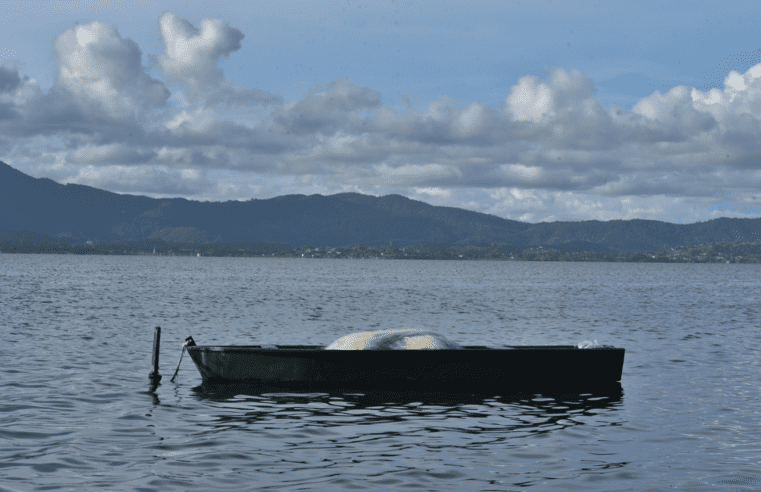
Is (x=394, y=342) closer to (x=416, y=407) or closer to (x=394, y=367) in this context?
(x=394, y=367)

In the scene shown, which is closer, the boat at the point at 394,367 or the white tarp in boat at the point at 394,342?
the boat at the point at 394,367

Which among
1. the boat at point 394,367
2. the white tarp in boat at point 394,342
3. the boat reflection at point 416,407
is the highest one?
the white tarp in boat at point 394,342

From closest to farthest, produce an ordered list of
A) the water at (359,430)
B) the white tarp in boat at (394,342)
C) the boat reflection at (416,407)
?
the water at (359,430) < the boat reflection at (416,407) < the white tarp in boat at (394,342)

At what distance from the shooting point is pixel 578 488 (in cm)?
1365

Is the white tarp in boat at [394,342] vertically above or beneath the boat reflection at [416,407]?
A: above

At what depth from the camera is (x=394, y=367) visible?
947 inches

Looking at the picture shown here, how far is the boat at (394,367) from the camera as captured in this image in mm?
23969

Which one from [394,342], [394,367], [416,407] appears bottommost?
[416,407]

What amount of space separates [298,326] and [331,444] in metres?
30.5

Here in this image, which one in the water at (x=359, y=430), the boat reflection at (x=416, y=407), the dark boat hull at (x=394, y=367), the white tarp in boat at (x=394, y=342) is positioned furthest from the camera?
the white tarp in boat at (x=394, y=342)

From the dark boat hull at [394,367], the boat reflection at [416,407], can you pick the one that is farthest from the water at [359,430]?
the dark boat hull at [394,367]

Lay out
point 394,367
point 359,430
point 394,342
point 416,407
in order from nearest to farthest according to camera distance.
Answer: point 359,430 → point 416,407 → point 394,367 → point 394,342

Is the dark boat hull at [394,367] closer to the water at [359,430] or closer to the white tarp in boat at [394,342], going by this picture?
the white tarp in boat at [394,342]

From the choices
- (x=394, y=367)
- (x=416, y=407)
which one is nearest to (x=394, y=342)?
(x=394, y=367)
